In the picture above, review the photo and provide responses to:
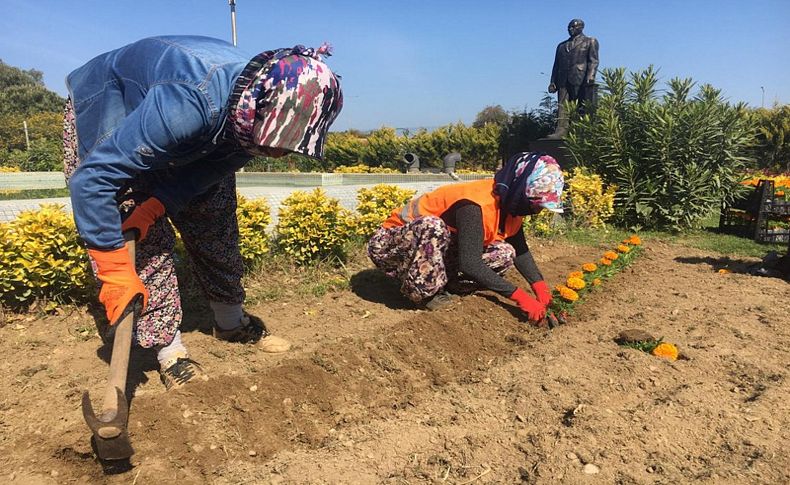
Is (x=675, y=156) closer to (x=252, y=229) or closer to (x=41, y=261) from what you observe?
(x=252, y=229)

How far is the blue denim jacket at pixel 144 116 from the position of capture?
65.4 inches

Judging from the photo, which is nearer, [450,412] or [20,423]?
[20,423]

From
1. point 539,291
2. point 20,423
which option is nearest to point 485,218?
point 539,291

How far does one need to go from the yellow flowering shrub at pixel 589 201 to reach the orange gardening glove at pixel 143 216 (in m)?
5.60

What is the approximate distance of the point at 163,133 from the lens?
65.8 inches

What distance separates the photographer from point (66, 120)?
208 cm

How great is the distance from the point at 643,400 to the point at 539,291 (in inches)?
45.8

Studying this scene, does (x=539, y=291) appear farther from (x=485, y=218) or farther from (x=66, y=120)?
(x=66, y=120)

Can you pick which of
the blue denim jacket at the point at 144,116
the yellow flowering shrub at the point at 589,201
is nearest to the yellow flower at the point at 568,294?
the blue denim jacket at the point at 144,116

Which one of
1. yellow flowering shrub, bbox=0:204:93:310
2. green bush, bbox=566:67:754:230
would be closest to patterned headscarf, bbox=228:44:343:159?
yellow flowering shrub, bbox=0:204:93:310

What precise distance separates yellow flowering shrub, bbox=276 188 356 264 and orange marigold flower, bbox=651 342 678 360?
2.46 m

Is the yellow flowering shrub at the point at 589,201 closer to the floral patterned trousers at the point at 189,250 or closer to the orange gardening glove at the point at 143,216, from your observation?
the floral patterned trousers at the point at 189,250

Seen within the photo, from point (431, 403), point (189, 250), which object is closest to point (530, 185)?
point (431, 403)

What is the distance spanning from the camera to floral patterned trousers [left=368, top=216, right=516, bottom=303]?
3285mm
